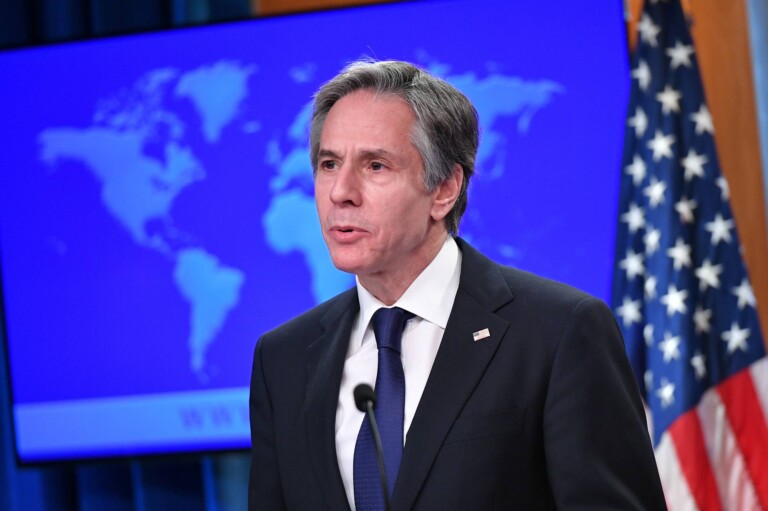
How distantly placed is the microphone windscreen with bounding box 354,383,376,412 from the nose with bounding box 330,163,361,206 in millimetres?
331

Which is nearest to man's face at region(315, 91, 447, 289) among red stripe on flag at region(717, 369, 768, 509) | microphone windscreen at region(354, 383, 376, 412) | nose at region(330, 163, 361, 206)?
nose at region(330, 163, 361, 206)

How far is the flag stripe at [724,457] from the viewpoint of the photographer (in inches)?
128

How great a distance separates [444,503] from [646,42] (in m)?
2.29

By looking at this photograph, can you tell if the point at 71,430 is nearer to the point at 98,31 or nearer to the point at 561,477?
the point at 98,31

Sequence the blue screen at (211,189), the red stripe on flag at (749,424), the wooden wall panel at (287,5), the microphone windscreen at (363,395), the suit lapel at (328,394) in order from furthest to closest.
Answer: the wooden wall panel at (287,5), the blue screen at (211,189), the red stripe on flag at (749,424), the suit lapel at (328,394), the microphone windscreen at (363,395)

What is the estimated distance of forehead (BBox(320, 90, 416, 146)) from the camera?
177cm

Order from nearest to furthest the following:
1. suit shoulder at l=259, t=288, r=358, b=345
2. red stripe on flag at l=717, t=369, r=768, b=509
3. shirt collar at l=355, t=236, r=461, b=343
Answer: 1. shirt collar at l=355, t=236, r=461, b=343
2. suit shoulder at l=259, t=288, r=358, b=345
3. red stripe on flag at l=717, t=369, r=768, b=509

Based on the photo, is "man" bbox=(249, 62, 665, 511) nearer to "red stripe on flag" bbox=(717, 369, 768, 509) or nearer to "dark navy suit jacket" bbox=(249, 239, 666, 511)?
"dark navy suit jacket" bbox=(249, 239, 666, 511)

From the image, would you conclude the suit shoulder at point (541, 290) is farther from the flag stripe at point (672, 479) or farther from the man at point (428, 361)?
the flag stripe at point (672, 479)

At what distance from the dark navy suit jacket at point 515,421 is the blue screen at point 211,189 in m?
1.68

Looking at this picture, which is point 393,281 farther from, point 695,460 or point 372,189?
point 695,460

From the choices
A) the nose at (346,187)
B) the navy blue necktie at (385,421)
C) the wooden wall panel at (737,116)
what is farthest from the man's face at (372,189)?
the wooden wall panel at (737,116)

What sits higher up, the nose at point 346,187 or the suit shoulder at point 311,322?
the nose at point 346,187

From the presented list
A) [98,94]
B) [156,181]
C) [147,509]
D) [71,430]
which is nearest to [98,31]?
[98,94]
